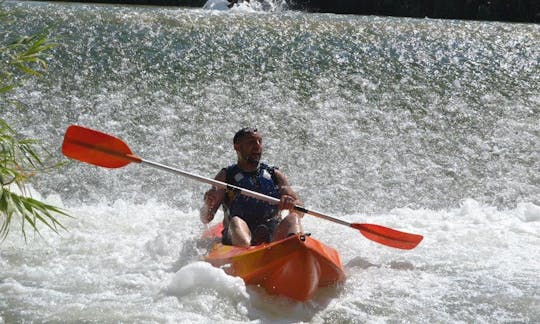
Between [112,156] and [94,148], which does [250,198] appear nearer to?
[112,156]

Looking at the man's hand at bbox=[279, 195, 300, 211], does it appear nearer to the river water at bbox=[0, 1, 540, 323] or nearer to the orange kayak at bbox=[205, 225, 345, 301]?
the orange kayak at bbox=[205, 225, 345, 301]

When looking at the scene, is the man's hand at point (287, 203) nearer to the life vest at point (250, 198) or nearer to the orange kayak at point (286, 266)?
the life vest at point (250, 198)

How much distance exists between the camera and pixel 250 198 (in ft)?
18.7

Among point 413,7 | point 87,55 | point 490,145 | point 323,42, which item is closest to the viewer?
point 490,145

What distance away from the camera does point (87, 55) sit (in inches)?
394

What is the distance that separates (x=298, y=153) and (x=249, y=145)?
2602 mm

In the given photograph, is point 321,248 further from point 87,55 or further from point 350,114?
point 87,55

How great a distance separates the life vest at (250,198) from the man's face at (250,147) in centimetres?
11

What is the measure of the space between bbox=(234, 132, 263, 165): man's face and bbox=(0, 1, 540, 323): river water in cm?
66

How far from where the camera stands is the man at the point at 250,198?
560 centimetres

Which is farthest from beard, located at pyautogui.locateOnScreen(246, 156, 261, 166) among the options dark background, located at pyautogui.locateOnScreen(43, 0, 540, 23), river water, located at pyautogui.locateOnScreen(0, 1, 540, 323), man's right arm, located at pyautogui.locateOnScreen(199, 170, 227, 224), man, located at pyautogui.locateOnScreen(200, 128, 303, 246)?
dark background, located at pyautogui.locateOnScreen(43, 0, 540, 23)

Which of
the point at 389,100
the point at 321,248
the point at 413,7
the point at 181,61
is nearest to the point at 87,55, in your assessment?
the point at 181,61

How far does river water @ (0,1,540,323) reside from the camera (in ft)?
16.2

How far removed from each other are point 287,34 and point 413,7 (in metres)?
8.02
